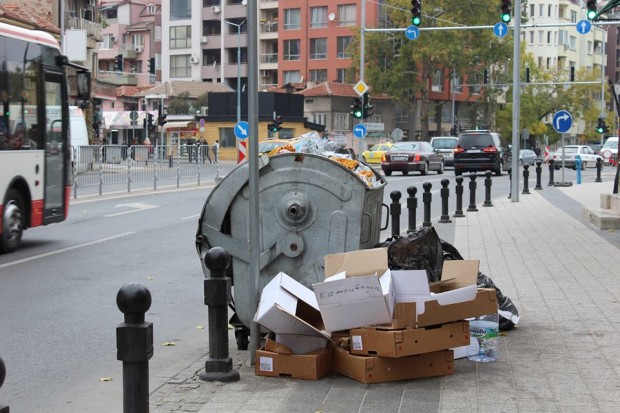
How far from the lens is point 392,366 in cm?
696

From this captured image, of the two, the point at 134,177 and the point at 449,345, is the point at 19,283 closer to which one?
the point at 449,345

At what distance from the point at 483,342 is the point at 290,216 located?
1.71 m

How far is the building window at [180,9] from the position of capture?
107875mm

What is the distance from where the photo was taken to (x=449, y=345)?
7.03 metres

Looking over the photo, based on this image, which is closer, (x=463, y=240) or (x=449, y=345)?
(x=449, y=345)

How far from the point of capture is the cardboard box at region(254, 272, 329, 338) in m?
7.07

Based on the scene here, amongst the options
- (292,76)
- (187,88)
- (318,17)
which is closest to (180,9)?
(187,88)

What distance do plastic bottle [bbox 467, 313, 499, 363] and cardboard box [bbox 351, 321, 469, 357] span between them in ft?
1.61

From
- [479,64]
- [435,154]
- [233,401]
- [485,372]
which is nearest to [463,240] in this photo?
[485,372]

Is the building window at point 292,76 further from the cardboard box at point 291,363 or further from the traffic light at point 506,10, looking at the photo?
the cardboard box at point 291,363

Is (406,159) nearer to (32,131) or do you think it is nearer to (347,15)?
(32,131)

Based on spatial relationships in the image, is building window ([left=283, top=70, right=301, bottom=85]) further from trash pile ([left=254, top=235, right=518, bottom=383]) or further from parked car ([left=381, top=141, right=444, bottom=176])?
trash pile ([left=254, top=235, right=518, bottom=383])

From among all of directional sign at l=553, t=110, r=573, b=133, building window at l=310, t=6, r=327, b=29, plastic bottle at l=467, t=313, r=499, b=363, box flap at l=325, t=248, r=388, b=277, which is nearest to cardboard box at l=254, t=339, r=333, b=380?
box flap at l=325, t=248, r=388, b=277

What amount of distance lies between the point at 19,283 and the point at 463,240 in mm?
7531
